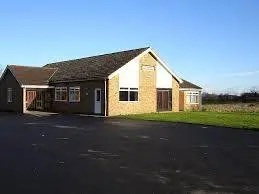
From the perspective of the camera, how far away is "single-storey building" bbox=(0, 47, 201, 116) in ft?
118

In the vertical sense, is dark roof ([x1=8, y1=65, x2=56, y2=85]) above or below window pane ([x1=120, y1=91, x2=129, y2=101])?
above

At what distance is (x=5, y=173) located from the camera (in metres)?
10.1

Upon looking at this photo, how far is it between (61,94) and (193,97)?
46.5 ft

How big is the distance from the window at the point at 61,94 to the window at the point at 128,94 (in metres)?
6.46

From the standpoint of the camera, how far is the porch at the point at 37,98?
42.8m

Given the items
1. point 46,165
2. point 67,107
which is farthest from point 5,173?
point 67,107

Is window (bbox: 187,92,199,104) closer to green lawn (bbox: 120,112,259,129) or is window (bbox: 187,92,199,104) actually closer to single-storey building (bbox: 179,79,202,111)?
single-storey building (bbox: 179,79,202,111)

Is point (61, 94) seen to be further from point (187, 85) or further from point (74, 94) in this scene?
point (187, 85)

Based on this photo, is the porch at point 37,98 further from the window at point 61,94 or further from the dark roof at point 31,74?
the window at point 61,94

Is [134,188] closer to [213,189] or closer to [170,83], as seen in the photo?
[213,189]

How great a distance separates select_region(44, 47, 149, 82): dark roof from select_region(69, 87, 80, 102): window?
884 millimetres

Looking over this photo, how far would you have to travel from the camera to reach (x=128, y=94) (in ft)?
121

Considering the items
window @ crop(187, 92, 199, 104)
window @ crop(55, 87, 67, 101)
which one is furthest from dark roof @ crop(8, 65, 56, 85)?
window @ crop(187, 92, 199, 104)

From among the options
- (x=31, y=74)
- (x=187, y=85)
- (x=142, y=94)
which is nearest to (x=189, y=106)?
(x=187, y=85)
